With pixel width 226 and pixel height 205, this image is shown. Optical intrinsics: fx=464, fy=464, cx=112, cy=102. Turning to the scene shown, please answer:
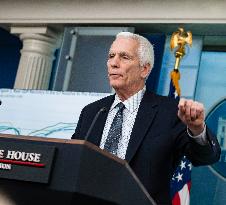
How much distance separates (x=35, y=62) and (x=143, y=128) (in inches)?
127

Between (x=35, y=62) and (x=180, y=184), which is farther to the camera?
(x=35, y=62)

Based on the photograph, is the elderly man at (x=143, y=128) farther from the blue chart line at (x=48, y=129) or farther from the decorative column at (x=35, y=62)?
the decorative column at (x=35, y=62)

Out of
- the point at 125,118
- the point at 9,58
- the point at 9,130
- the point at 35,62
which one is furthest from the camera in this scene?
the point at 9,58

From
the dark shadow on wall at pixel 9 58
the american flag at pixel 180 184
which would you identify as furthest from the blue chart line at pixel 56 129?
the dark shadow on wall at pixel 9 58

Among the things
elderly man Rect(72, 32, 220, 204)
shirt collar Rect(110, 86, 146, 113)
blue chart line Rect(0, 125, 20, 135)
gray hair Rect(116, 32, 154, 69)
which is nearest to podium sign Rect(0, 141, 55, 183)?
elderly man Rect(72, 32, 220, 204)

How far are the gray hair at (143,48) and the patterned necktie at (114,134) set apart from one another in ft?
0.84

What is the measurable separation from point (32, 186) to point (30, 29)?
164 inches

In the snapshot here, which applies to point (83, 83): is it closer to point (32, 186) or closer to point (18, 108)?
point (18, 108)

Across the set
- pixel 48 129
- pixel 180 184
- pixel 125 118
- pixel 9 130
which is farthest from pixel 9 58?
pixel 125 118

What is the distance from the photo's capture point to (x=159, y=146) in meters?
1.71


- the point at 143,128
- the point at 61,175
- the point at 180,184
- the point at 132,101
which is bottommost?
the point at 61,175

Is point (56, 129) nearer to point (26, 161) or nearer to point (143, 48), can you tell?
point (143, 48)

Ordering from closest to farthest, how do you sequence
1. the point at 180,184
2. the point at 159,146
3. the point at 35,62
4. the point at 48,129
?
the point at 159,146 < the point at 180,184 < the point at 48,129 < the point at 35,62

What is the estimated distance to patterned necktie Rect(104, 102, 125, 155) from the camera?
1.76 m
